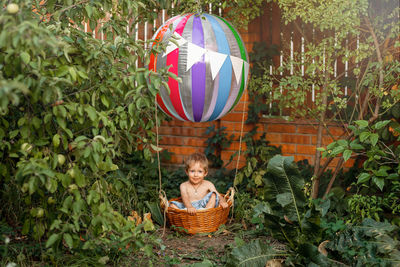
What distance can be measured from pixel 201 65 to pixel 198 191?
4.31 feet

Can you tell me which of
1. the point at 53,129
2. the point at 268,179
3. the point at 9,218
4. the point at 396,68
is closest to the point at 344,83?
the point at 396,68

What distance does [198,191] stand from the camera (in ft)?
14.0

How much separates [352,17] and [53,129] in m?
2.41

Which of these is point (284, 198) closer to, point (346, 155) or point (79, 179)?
point (346, 155)

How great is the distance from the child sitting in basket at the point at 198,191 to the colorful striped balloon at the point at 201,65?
617mm

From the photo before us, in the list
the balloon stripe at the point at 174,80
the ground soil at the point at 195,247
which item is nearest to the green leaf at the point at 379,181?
the ground soil at the point at 195,247

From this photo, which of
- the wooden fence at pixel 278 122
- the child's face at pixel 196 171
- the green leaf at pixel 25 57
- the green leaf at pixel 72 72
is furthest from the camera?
the wooden fence at pixel 278 122

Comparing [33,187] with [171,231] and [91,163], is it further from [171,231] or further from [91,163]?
[171,231]

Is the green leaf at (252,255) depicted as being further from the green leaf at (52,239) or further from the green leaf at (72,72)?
the green leaf at (72,72)

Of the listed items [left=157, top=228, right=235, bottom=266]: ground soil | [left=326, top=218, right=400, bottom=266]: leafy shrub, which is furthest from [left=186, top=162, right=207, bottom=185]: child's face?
[left=326, top=218, right=400, bottom=266]: leafy shrub

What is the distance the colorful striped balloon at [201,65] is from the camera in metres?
3.49

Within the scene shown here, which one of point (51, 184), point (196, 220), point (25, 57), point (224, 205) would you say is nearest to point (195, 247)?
point (196, 220)

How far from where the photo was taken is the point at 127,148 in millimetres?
3637

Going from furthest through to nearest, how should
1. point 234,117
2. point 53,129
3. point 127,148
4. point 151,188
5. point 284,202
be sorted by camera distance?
point 234,117, point 151,188, point 127,148, point 284,202, point 53,129
